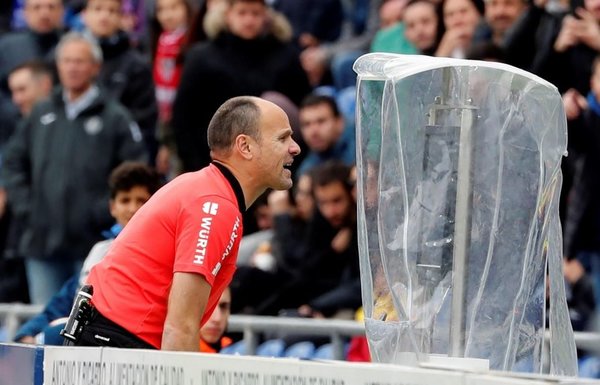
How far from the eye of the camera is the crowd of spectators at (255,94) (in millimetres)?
10305

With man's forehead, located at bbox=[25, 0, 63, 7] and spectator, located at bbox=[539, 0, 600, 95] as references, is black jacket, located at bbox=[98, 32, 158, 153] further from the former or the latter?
spectator, located at bbox=[539, 0, 600, 95]

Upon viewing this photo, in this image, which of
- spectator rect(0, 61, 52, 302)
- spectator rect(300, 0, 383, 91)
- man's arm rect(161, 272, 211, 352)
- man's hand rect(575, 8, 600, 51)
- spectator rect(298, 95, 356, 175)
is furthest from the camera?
spectator rect(300, 0, 383, 91)

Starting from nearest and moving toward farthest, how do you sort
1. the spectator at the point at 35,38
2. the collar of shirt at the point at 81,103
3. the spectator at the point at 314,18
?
1. the collar of shirt at the point at 81,103
2. the spectator at the point at 35,38
3. the spectator at the point at 314,18

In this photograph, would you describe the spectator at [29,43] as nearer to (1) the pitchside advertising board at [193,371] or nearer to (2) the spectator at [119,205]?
(2) the spectator at [119,205]

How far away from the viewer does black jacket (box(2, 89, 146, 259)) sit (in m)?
→ 11.8

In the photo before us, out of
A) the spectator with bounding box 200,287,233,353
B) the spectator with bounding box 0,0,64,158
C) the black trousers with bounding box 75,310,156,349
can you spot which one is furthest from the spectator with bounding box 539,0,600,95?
the spectator with bounding box 0,0,64,158

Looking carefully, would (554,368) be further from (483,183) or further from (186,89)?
(186,89)

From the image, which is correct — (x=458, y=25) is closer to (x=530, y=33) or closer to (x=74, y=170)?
(x=530, y=33)

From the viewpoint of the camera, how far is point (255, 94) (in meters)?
12.3

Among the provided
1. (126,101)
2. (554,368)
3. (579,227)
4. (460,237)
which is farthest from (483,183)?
(126,101)

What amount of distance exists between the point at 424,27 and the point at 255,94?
1.40 meters

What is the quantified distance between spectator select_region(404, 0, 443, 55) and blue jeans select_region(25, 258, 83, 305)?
2.98m

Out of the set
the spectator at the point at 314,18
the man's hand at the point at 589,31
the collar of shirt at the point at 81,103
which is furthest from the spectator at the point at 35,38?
the man's hand at the point at 589,31

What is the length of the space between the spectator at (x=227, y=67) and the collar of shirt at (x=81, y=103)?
2.39ft
